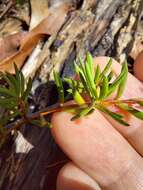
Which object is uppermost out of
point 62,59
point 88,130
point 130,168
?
point 62,59

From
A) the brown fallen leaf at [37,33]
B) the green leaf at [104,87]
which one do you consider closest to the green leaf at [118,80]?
the green leaf at [104,87]

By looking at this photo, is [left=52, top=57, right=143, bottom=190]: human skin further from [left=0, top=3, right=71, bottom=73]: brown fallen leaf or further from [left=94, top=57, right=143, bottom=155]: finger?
[left=0, top=3, right=71, bottom=73]: brown fallen leaf

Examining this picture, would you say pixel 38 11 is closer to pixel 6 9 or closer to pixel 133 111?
pixel 6 9

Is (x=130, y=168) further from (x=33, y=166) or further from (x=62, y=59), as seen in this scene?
(x=62, y=59)

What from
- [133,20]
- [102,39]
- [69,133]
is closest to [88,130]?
[69,133]

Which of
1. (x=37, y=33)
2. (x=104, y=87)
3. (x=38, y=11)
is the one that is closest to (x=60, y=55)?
(x=37, y=33)
